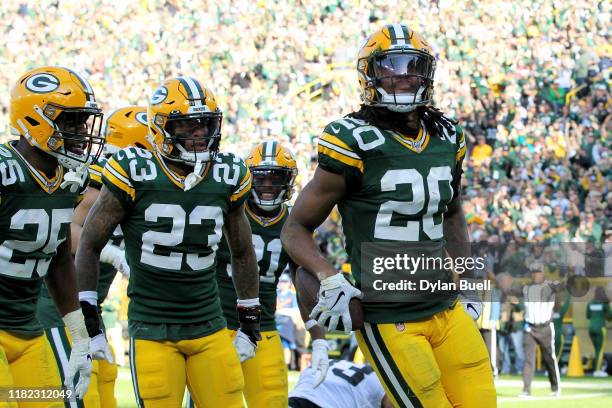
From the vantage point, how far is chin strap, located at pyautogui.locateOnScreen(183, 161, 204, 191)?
454 cm

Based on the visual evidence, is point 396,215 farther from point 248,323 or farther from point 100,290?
point 100,290

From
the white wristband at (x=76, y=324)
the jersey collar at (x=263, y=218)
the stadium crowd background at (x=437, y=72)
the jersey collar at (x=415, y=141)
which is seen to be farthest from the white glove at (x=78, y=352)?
the stadium crowd background at (x=437, y=72)

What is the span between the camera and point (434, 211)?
4.04 m

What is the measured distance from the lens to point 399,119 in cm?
409

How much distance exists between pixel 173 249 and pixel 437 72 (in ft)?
41.0

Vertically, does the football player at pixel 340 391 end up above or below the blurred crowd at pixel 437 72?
below

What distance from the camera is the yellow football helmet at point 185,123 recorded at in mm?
4621

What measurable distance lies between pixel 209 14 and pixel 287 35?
62.1 inches

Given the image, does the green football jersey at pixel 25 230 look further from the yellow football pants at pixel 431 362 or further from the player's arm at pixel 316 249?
the yellow football pants at pixel 431 362

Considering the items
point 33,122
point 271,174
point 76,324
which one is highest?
point 33,122

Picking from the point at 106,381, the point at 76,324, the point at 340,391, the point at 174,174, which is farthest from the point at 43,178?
the point at 340,391

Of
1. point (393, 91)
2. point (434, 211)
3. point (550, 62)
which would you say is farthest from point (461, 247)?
point (550, 62)

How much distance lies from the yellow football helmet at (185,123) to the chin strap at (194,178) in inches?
0.9

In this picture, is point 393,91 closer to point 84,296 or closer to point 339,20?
point 84,296
